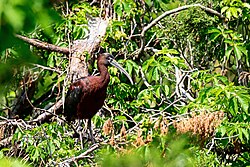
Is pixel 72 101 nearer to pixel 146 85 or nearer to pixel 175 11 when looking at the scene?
pixel 146 85

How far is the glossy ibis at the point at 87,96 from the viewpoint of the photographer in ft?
14.5

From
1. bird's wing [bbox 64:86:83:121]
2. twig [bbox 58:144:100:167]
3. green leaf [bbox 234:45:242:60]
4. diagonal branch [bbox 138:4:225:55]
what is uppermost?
diagonal branch [bbox 138:4:225:55]

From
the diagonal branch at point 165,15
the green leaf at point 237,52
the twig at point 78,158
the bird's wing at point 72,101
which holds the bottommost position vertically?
the twig at point 78,158

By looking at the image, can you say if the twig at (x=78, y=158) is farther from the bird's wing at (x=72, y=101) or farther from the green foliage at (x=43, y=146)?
the bird's wing at (x=72, y=101)

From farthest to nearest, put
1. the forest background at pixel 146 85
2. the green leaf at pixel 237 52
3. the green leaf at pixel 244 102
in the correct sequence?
the green leaf at pixel 237 52 → the green leaf at pixel 244 102 → the forest background at pixel 146 85

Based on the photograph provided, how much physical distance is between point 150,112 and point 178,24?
845mm

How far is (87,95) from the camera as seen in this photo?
→ 4.44m

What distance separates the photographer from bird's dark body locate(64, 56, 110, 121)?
14.5ft

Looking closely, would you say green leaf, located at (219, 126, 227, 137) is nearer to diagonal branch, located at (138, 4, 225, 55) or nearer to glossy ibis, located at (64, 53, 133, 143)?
glossy ibis, located at (64, 53, 133, 143)

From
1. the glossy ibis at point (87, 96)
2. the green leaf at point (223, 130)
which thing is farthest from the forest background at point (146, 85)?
the glossy ibis at point (87, 96)

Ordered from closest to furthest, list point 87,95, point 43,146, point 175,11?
point 43,146 → point 87,95 → point 175,11

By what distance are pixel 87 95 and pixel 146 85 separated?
0.89 meters

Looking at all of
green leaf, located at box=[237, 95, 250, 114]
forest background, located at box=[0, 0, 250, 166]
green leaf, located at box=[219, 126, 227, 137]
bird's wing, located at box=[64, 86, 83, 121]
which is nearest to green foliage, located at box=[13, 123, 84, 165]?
forest background, located at box=[0, 0, 250, 166]

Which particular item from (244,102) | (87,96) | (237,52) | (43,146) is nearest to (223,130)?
(244,102)
